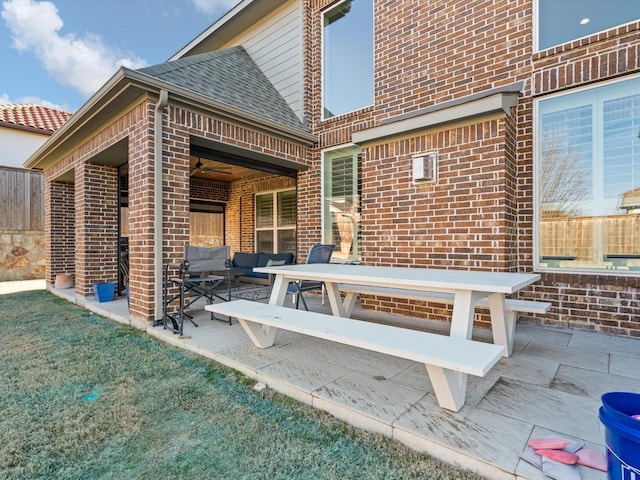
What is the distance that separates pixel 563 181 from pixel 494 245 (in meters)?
1.13

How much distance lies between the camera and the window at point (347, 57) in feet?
17.9

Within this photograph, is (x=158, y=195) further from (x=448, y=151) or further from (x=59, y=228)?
(x=59, y=228)

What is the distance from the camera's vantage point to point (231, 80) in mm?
5453

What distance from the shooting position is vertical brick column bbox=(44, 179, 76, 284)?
23.4 feet

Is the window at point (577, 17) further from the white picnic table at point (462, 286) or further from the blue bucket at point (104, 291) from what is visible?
the blue bucket at point (104, 291)

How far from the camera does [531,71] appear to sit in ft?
12.3

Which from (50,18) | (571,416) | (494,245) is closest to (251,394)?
(571,416)

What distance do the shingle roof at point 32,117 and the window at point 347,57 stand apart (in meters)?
10.6

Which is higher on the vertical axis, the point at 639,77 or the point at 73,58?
the point at 73,58

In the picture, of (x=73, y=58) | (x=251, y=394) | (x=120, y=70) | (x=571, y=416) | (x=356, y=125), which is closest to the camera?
(x=571, y=416)

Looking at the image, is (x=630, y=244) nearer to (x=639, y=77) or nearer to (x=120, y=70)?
(x=639, y=77)

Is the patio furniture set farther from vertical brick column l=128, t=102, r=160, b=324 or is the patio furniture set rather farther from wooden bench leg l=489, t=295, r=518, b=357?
vertical brick column l=128, t=102, r=160, b=324

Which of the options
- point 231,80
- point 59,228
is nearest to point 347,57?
point 231,80

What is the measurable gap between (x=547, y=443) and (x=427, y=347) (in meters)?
0.68
